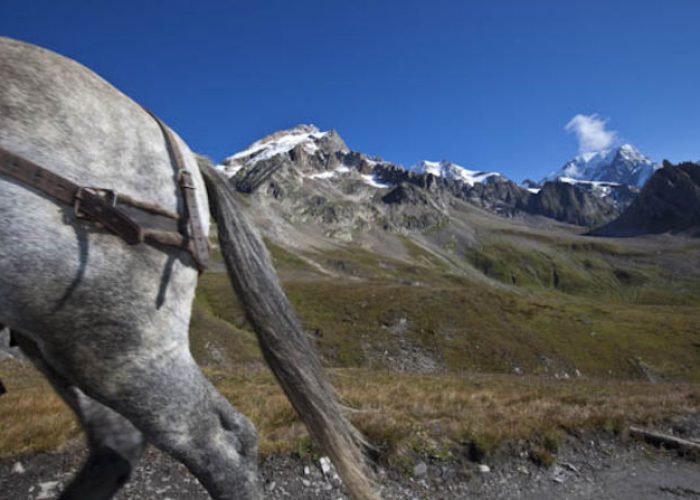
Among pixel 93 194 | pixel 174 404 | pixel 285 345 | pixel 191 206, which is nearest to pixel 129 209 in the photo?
pixel 93 194

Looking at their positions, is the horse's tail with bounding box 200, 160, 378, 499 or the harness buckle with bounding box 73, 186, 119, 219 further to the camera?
the horse's tail with bounding box 200, 160, 378, 499

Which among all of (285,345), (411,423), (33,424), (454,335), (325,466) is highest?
(285,345)

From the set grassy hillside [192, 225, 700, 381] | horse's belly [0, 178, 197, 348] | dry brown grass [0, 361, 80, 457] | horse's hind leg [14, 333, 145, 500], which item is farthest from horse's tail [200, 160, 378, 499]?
grassy hillside [192, 225, 700, 381]

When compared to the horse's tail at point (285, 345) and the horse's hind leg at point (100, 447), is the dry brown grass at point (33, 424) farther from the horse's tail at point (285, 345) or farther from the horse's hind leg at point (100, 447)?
the horse's tail at point (285, 345)

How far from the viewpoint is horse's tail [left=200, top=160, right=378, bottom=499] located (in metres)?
3.96

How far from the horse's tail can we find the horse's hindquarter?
2.49 ft

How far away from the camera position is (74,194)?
2.91 m

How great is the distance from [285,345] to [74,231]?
192 centimetres

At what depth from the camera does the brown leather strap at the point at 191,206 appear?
11.4 ft

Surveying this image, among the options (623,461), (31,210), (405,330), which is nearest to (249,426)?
(31,210)

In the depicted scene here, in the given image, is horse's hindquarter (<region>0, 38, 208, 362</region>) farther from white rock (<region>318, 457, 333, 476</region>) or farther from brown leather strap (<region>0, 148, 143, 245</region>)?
white rock (<region>318, 457, 333, 476</region>)

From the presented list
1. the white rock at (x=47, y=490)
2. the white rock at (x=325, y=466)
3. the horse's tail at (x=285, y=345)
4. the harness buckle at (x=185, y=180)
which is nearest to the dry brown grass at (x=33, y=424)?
the white rock at (x=47, y=490)

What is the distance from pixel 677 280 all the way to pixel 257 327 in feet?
720

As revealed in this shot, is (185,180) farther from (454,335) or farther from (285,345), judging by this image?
(454,335)
